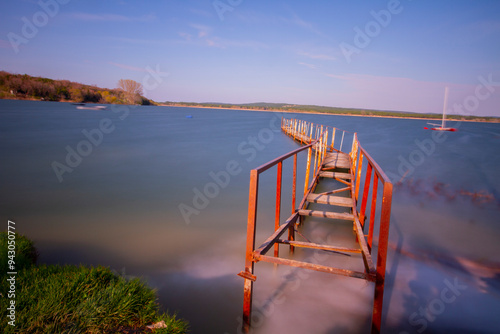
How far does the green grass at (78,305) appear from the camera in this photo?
2279mm

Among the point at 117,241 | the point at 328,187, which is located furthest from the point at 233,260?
the point at 328,187

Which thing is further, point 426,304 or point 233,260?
point 233,260

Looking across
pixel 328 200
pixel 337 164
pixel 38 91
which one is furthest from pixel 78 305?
pixel 38 91

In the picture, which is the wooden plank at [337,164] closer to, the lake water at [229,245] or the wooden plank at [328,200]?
the lake water at [229,245]

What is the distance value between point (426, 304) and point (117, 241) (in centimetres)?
494

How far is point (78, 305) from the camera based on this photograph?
2.47 meters

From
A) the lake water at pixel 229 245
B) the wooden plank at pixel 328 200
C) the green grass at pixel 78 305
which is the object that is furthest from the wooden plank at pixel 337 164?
the green grass at pixel 78 305

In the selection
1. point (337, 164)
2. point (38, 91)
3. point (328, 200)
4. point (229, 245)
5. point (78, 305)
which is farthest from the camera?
point (38, 91)

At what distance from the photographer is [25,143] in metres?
15.6

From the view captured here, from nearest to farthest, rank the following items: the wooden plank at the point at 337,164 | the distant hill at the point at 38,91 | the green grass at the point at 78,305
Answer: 1. the green grass at the point at 78,305
2. the wooden plank at the point at 337,164
3. the distant hill at the point at 38,91

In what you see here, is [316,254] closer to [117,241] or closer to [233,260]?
[233,260]

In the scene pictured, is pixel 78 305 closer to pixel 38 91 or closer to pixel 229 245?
pixel 229 245

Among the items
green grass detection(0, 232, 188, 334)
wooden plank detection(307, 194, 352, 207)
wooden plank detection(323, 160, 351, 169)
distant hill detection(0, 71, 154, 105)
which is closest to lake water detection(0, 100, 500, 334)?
green grass detection(0, 232, 188, 334)

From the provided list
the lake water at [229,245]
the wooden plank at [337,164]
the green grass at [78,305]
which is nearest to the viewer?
the green grass at [78,305]
